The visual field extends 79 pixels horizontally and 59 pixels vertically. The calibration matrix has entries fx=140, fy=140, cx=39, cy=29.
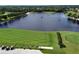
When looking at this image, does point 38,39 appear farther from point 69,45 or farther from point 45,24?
point 69,45

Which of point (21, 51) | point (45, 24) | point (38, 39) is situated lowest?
point (21, 51)

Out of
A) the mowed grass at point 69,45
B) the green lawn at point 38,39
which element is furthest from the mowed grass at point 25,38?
the mowed grass at point 69,45

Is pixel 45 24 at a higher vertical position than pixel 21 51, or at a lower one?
higher

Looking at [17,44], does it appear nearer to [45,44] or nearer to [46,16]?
[45,44]

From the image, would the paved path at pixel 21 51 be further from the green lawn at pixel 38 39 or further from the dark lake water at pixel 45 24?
the dark lake water at pixel 45 24

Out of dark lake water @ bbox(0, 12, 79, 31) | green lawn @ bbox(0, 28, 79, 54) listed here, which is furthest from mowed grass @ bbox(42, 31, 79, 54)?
dark lake water @ bbox(0, 12, 79, 31)

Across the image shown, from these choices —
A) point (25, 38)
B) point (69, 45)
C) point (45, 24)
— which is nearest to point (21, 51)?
point (25, 38)
